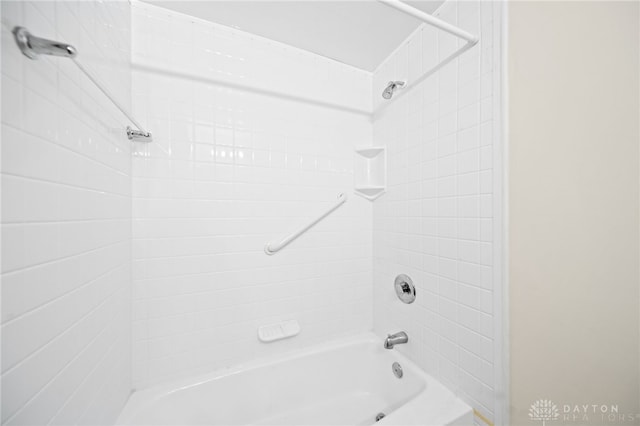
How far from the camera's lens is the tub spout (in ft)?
3.81

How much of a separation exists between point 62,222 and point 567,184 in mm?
1511

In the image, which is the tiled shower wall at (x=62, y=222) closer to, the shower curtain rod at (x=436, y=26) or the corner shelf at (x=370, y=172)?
the shower curtain rod at (x=436, y=26)

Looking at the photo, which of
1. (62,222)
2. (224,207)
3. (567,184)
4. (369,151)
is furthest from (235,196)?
(567,184)

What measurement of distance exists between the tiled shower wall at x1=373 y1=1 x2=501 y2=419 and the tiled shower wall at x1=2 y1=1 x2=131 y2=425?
1.28 m

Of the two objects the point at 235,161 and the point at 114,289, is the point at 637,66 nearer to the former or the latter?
the point at 235,161

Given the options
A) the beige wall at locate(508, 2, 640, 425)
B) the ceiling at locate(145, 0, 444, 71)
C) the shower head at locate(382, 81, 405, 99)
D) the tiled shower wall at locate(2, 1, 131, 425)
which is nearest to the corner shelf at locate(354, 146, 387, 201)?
the shower head at locate(382, 81, 405, 99)

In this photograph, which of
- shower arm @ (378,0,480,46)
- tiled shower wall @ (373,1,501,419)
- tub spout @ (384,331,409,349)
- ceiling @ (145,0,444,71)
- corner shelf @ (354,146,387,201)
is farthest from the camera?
corner shelf @ (354,146,387,201)

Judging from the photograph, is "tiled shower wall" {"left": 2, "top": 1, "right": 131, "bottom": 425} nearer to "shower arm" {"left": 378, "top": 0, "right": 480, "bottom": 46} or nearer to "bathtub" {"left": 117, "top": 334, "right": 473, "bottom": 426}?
"bathtub" {"left": 117, "top": 334, "right": 473, "bottom": 426}

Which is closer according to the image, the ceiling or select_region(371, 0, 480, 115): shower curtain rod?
select_region(371, 0, 480, 115): shower curtain rod

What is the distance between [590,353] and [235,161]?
65.2 inches

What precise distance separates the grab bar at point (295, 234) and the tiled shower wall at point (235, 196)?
0.12 feet

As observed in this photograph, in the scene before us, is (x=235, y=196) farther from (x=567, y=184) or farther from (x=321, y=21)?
(x=567, y=184)

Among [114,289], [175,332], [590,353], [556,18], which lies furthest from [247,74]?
[590,353]

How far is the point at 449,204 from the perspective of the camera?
3.19ft
